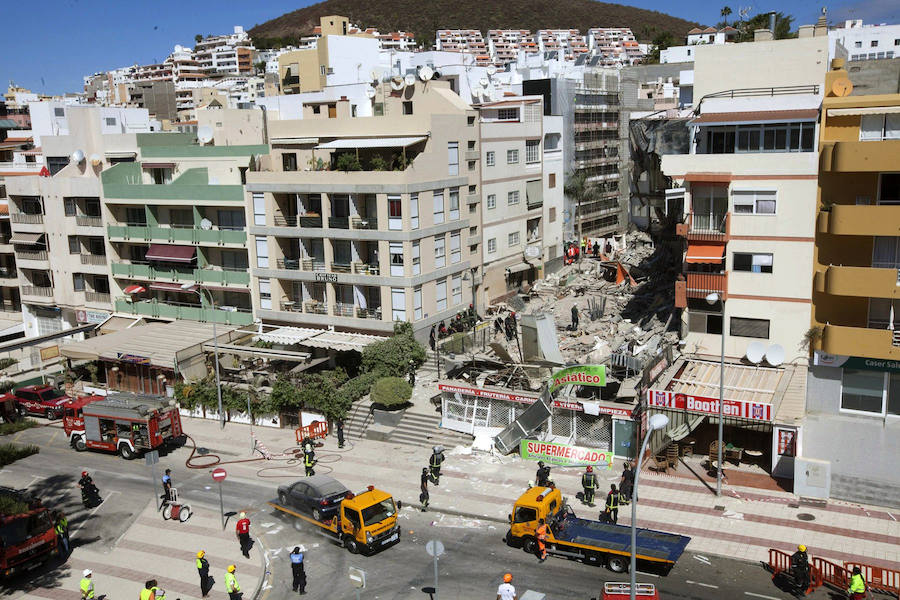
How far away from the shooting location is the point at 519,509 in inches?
1029

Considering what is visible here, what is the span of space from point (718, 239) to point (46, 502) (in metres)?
32.0

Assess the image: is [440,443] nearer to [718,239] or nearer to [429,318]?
[429,318]

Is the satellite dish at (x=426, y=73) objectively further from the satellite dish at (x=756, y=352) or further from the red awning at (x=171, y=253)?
the satellite dish at (x=756, y=352)

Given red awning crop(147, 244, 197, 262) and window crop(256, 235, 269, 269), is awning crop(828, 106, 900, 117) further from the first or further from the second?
red awning crop(147, 244, 197, 262)

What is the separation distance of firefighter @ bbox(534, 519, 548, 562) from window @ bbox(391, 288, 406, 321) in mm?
20135

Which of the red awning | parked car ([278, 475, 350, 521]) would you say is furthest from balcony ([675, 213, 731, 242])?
the red awning

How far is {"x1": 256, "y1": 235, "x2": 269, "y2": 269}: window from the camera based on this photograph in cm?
4666

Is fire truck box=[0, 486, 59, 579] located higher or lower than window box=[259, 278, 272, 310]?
lower

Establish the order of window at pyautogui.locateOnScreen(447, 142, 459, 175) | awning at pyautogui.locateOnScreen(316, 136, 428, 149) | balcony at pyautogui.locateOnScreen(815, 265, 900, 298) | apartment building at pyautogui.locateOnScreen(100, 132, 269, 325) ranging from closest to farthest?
balcony at pyautogui.locateOnScreen(815, 265, 900, 298) < awning at pyautogui.locateOnScreen(316, 136, 428, 149) < window at pyautogui.locateOnScreen(447, 142, 459, 175) < apartment building at pyautogui.locateOnScreen(100, 132, 269, 325)

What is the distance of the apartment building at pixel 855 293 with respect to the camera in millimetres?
29953

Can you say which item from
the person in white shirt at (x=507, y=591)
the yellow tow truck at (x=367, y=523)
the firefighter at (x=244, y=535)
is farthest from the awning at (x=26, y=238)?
the person in white shirt at (x=507, y=591)

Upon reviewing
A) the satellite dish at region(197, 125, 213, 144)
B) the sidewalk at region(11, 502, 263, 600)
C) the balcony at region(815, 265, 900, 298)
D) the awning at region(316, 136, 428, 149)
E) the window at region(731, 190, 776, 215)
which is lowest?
the sidewalk at region(11, 502, 263, 600)

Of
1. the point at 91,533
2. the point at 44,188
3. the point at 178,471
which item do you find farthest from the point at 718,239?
the point at 44,188

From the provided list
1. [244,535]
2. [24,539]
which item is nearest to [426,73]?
[244,535]
